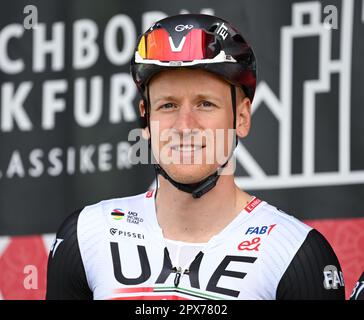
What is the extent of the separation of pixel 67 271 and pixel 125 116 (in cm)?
165

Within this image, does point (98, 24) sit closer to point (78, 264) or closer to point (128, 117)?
point (128, 117)

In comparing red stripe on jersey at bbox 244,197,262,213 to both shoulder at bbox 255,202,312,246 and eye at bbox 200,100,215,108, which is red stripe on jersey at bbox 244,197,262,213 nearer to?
shoulder at bbox 255,202,312,246

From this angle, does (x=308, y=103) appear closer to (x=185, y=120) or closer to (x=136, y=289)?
(x=185, y=120)

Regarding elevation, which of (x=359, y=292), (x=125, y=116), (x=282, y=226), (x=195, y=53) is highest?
(x=195, y=53)

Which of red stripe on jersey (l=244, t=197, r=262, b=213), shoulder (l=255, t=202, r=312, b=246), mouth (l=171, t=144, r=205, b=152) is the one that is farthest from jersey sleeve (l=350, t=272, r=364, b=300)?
mouth (l=171, t=144, r=205, b=152)

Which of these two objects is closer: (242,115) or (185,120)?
(185,120)

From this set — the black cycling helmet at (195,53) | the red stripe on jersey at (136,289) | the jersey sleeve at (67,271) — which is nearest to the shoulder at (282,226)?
the black cycling helmet at (195,53)

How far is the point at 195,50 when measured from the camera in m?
4.30

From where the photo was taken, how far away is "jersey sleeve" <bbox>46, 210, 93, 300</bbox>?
14.8ft

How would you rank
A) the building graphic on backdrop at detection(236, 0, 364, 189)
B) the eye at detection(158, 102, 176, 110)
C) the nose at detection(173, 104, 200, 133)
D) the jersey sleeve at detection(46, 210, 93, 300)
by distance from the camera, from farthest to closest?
the building graphic on backdrop at detection(236, 0, 364, 189) → the jersey sleeve at detection(46, 210, 93, 300) → the eye at detection(158, 102, 176, 110) → the nose at detection(173, 104, 200, 133)

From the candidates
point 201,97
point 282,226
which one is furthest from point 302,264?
point 201,97

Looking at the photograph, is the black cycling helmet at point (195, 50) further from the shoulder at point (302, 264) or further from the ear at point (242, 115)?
the shoulder at point (302, 264)
